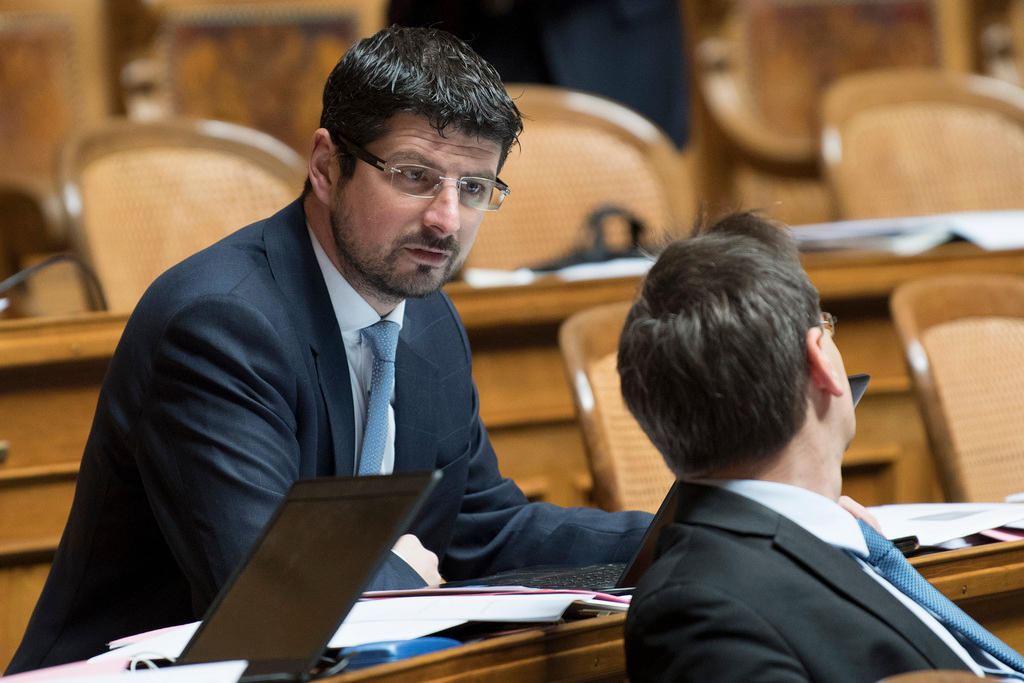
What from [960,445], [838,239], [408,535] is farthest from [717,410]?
[838,239]

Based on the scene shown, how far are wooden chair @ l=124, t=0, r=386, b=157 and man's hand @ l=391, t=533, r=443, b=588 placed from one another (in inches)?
101

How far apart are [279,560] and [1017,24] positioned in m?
4.47

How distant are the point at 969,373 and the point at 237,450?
1.39 meters

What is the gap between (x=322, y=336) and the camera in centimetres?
160

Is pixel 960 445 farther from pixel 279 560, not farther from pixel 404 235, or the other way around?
pixel 279 560

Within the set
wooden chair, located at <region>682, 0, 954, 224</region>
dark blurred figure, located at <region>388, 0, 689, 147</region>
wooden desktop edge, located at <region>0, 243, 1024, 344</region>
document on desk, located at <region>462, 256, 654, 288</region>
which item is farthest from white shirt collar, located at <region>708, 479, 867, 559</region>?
wooden chair, located at <region>682, 0, 954, 224</region>

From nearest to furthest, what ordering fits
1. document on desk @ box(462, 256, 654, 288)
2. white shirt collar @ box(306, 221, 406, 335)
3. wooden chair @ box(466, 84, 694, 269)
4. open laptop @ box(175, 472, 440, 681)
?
open laptop @ box(175, 472, 440, 681), white shirt collar @ box(306, 221, 406, 335), document on desk @ box(462, 256, 654, 288), wooden chair @ box(466, 84, 694, 269)

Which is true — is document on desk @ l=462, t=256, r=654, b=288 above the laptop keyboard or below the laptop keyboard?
above

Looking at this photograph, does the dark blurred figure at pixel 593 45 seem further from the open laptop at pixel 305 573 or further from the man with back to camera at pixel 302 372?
the open laptop at pixel 305 573

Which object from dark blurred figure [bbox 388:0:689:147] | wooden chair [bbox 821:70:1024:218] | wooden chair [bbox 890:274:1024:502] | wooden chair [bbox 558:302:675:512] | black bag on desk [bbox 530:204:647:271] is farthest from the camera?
dark blurred figure [bbox 388:0:689:147]

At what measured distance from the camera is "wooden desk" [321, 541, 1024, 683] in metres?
1.12

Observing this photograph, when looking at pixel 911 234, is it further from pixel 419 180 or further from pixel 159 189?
pixel 159 189

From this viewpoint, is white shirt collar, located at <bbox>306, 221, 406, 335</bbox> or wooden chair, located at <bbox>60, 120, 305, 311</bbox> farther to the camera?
wooden chair, located at <bbox>60, 120, 305, 311</bbox>

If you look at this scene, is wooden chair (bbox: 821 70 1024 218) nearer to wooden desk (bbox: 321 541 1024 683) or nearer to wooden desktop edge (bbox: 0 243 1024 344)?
wooden desktop edge (bbox: 0 243 1024 344)
